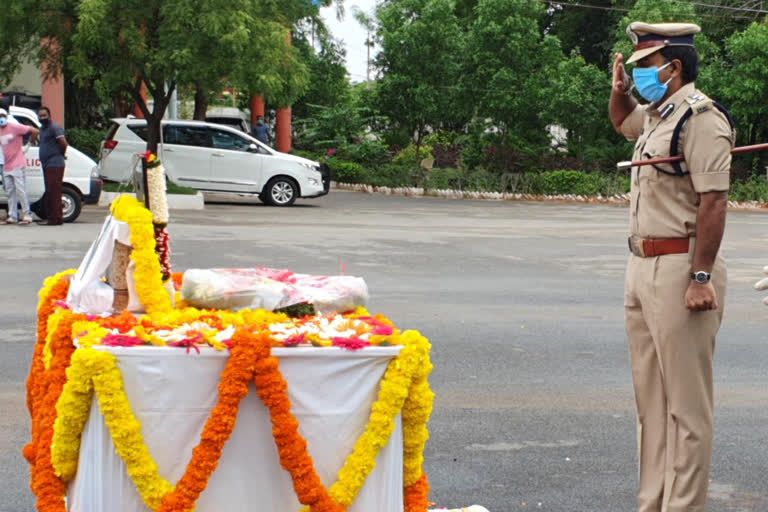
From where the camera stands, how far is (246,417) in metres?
4.00

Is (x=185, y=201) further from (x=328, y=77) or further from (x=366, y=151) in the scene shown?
(x=328, y=77)

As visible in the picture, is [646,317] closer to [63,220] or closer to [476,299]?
[476,299]

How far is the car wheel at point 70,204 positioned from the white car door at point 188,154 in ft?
18.7

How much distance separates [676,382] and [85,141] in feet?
95.1

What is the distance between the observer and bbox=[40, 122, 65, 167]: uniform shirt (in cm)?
1727

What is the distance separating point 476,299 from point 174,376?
7598 mm

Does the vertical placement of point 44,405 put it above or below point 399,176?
below

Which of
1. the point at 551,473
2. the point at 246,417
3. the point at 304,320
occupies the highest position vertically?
the point at 304,320

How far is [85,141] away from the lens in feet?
104

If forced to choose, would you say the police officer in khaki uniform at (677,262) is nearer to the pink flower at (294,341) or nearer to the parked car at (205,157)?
the pink flower at (294,341)

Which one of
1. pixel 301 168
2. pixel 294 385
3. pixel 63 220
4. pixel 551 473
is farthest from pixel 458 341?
pixel 301 168

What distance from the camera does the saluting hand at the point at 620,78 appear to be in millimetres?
4709

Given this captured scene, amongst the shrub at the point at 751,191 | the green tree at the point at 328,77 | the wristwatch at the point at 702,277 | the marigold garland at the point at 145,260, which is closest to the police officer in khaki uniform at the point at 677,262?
the wristwatch at the point at 702,277

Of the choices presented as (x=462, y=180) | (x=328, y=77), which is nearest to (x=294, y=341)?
(x=462, y=180)
